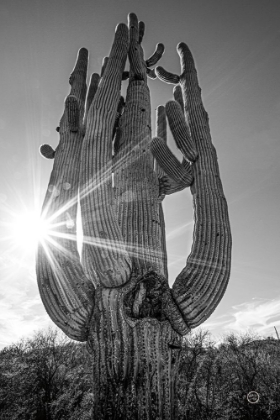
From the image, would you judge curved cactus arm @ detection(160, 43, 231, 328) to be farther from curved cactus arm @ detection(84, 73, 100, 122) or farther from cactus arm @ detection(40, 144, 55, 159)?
cactus arm @ detection(40, 144, 55, 159)

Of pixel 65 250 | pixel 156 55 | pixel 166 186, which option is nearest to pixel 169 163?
pixel 166 186

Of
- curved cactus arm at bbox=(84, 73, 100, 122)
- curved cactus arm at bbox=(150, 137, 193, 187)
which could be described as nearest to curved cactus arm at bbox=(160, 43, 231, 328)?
curved cactus arm at bbox=(150, 137, 193, 187)

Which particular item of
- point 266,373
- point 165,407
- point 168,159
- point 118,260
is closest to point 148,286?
point 118,260

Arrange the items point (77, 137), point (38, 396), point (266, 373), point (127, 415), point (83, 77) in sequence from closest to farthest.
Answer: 1. point (127, 415)
2. point (77, 137)
3. point (83, 77)
4. point (38, 396)
5. point (266, 373)

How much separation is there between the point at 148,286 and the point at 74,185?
1429 millimetres

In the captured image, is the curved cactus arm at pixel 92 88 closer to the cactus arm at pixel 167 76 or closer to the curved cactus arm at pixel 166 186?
the cactus arm at pixel 167 76

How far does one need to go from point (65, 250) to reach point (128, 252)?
62 cm

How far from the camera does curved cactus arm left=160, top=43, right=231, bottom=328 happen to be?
249 centimetres

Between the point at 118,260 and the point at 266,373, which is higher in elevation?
the point at 118,260

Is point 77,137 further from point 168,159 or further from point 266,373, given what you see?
point 266,373

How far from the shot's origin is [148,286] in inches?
98.0

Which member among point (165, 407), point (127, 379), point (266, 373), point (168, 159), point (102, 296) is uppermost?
point (168, 159)

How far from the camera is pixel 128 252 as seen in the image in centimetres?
270

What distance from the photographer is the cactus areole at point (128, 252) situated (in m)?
2.17
